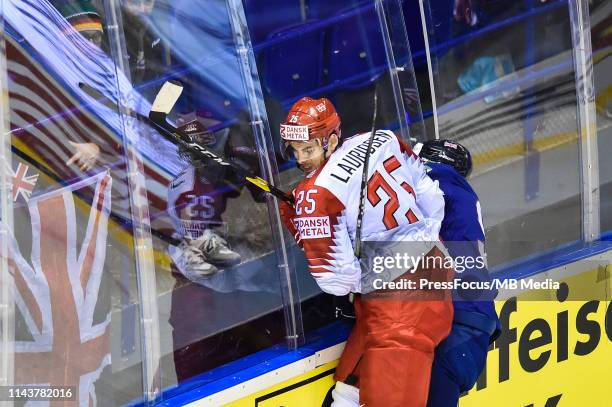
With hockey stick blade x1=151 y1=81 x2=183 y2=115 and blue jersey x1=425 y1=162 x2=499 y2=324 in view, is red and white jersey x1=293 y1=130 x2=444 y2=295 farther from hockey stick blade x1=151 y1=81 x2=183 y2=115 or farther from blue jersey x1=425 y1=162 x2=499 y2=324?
hockey stick blade x1=151 y1=81 x2=183 y2=115

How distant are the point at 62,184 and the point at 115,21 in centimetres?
61

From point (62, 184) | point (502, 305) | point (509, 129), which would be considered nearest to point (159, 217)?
point (62, 184)

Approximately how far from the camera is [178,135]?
→ 380cm

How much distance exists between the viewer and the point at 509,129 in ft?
18.0

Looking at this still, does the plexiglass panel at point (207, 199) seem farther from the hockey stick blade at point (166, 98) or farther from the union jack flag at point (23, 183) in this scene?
the union jack flag at point (23, 183)

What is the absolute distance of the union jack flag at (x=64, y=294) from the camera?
11.0 ft

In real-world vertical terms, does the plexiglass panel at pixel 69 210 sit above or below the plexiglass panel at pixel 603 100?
below

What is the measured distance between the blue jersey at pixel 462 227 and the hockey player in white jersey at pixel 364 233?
0.55 ft

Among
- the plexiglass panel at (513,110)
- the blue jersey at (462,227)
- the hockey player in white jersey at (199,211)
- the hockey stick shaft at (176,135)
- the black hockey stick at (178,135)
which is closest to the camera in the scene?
the hockey stick shaft at (176,135)

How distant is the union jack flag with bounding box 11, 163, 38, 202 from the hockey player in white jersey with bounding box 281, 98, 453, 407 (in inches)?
37.6

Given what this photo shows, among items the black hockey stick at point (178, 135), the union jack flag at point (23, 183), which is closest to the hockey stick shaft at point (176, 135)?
the black hockey stick at point (178, 135)

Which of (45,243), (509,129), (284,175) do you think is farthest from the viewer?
(509,129)

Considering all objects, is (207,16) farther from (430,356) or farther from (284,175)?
(430,356)

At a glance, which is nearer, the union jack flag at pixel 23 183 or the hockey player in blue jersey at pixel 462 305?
the union jack flag at pixel 23 183
